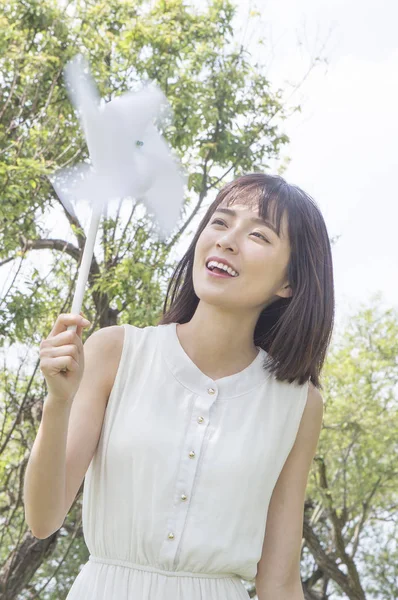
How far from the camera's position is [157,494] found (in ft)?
5.13

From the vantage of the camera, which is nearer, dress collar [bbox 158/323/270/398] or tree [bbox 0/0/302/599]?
dress collar [bbox 158/323/270/398]

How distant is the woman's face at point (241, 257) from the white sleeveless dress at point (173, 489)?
179mm

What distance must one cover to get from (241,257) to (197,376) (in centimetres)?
25

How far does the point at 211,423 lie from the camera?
1.67 m

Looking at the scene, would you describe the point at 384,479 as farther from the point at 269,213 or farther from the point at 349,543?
the point at 269,213

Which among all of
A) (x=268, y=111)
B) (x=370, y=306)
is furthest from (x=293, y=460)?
(x=370, y=306)

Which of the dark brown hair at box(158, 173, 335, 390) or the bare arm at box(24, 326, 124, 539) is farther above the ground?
the dark brown hair at box(158, 173, 335, 390)

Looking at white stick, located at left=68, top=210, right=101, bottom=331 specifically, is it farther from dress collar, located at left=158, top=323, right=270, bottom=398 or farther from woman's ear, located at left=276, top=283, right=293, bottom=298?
woman's ear, located at left=276, top=283, right=293, bottom=298

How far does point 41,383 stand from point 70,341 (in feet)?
20.0

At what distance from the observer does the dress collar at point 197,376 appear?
1719 millimetres

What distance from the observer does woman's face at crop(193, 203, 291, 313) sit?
1.66m

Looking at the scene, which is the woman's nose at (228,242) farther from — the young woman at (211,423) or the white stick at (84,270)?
the white stick at (84,270)

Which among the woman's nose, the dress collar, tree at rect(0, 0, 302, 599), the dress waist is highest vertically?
tree at rect(0, 0, 302, 599)

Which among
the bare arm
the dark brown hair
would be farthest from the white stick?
the dark brown hair
